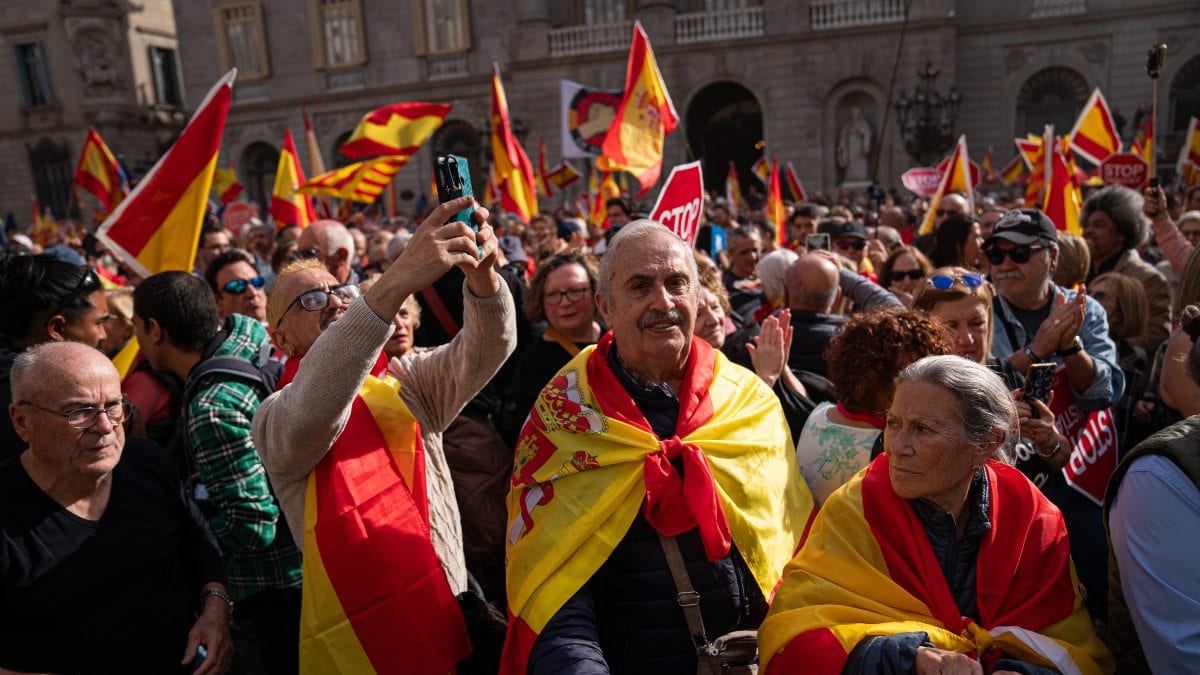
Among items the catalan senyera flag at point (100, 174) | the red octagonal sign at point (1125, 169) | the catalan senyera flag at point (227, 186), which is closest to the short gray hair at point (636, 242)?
the red octagonal sign at point (1125, 169)

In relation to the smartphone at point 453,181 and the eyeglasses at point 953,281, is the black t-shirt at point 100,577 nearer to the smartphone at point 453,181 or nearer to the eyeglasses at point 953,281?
the smartphone at point 453,181

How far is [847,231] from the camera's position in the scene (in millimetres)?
5676

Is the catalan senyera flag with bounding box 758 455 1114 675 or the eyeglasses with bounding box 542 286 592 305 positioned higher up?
the eyeglasses with bounding box 542 286 592 305

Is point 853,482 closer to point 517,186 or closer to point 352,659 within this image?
point 352,659

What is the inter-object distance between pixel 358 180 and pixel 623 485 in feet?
22.6

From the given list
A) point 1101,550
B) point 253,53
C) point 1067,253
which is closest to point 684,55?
point 253,53

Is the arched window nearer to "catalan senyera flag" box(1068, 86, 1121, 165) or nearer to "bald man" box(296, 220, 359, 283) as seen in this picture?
"catalan senyera flag" box(1068, 86, 1121, 165)

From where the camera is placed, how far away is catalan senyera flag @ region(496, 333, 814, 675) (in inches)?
78.7

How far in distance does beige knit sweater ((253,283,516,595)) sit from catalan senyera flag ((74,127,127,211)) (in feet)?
28.9

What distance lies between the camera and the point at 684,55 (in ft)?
76.8


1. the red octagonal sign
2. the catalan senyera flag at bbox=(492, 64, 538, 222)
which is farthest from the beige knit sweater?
the red octagonal sign

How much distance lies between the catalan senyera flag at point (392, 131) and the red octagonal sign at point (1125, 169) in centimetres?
658

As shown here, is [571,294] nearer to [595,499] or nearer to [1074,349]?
[595,499]

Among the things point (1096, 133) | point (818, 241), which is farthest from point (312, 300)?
point (1096, 133)
